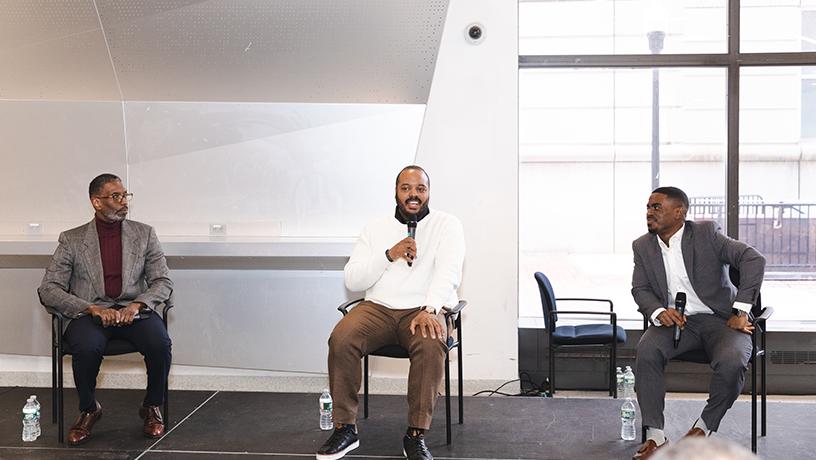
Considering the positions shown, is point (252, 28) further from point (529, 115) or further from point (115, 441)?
point (115, 441)

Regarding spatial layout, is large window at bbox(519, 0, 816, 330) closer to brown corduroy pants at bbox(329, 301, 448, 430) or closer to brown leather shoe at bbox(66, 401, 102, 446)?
brown corduroy pants at bbox(329, 301, 448, 430)

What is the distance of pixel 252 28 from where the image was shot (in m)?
4.53

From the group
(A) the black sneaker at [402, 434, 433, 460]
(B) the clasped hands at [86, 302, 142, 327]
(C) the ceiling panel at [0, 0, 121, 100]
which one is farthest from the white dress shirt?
(C) the ceiling panel at [0, 0, 121, 100]

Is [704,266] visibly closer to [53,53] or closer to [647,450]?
[647,450]

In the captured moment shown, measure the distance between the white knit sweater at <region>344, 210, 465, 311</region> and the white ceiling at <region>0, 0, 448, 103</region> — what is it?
1.06 metres

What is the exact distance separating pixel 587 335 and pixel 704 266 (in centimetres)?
107

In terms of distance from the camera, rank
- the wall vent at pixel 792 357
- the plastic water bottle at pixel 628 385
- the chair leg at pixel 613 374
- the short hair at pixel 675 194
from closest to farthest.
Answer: the short hair at pixel 675 194 < the chair leg at pixel 613 374 < the plastic water bottle at pixel 628 385 < the wall vent at pixel 792 357

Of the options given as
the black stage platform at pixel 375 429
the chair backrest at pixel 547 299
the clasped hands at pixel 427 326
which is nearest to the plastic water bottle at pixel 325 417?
the black stage platform at pixel 375 429

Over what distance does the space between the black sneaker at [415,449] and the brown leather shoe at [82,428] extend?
1552mm

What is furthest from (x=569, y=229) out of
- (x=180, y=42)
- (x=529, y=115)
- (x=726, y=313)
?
(x=180, y=42)

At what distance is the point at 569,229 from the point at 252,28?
242 cm

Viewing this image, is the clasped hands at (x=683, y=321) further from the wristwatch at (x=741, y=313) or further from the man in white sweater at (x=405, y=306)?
the man in white sweater at (x=405, y=306)

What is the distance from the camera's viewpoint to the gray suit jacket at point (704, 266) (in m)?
3.86

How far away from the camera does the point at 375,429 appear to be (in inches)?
163
